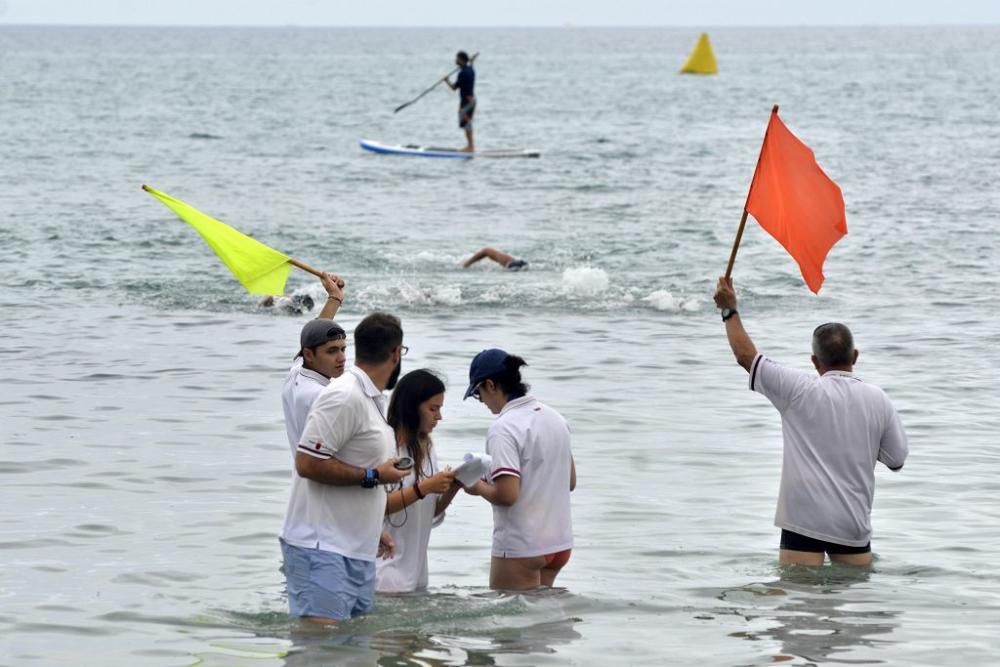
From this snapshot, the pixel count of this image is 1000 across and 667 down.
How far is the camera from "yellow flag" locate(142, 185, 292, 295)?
9414 mm

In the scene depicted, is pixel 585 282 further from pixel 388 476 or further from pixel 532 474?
pixel 388 476

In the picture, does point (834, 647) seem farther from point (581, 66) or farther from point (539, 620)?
point (581, 66)

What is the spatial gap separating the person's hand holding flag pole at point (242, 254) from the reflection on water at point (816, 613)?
10.2ft

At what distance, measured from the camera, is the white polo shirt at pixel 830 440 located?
28.3 ft

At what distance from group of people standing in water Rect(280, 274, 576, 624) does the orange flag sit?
2.20m

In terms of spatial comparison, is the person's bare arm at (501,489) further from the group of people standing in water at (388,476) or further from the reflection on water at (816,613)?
the reflection on water at (816,613)

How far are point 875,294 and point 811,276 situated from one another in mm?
12407

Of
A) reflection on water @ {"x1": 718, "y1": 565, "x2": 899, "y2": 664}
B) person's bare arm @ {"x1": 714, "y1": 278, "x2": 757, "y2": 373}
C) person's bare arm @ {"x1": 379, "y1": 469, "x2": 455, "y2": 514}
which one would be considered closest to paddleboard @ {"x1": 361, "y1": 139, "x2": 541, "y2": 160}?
reflection on water @ {"x1": 718, "y1": 565, "x2": 899, "y2": 664}

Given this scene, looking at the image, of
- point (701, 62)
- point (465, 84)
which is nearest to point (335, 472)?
point (465, 84)

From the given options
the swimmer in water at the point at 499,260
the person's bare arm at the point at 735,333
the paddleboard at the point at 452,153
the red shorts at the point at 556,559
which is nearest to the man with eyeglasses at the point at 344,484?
the red shorts at the point at 556,559

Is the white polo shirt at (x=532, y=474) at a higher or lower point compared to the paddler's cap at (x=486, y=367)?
lower

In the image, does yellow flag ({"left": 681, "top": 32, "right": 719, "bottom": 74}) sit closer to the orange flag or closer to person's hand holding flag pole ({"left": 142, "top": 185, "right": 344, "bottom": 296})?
the orange flag

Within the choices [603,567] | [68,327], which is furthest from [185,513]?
[68,327]

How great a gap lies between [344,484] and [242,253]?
267 cm
